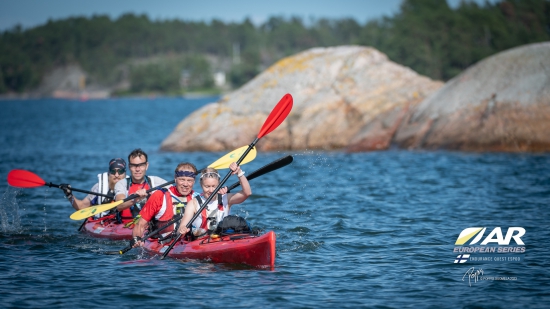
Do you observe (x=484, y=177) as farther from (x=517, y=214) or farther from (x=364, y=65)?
(x=364, y=65)

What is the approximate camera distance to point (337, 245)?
9.93m

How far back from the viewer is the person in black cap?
11.1m

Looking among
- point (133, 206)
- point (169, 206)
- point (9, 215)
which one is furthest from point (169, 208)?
point (9, 215)

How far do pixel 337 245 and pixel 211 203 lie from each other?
6.83 ft

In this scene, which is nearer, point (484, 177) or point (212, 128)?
point (484, 177)

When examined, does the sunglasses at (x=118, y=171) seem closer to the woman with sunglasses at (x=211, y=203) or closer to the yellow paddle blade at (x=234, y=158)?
the yellow paddle blade at (x=234, y=158)

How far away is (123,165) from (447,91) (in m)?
11.2

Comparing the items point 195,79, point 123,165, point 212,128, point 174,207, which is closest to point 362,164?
point 212,128

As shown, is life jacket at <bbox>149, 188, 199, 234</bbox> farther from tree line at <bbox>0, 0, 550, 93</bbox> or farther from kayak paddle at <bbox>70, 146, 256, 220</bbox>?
tree line at <bbox>0, 0, 550, 93</bbox>

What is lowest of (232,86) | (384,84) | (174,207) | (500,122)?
(174,207)

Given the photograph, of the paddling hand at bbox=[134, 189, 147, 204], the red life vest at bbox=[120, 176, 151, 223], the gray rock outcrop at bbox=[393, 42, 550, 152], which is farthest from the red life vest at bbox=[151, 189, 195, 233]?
the gray rock outcrop at bbox=[393, 42, 550, 152]

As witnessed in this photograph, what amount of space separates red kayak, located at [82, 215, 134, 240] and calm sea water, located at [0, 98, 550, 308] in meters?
0.17

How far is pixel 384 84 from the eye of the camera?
21.4 m

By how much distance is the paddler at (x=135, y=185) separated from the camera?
10.3 metres
